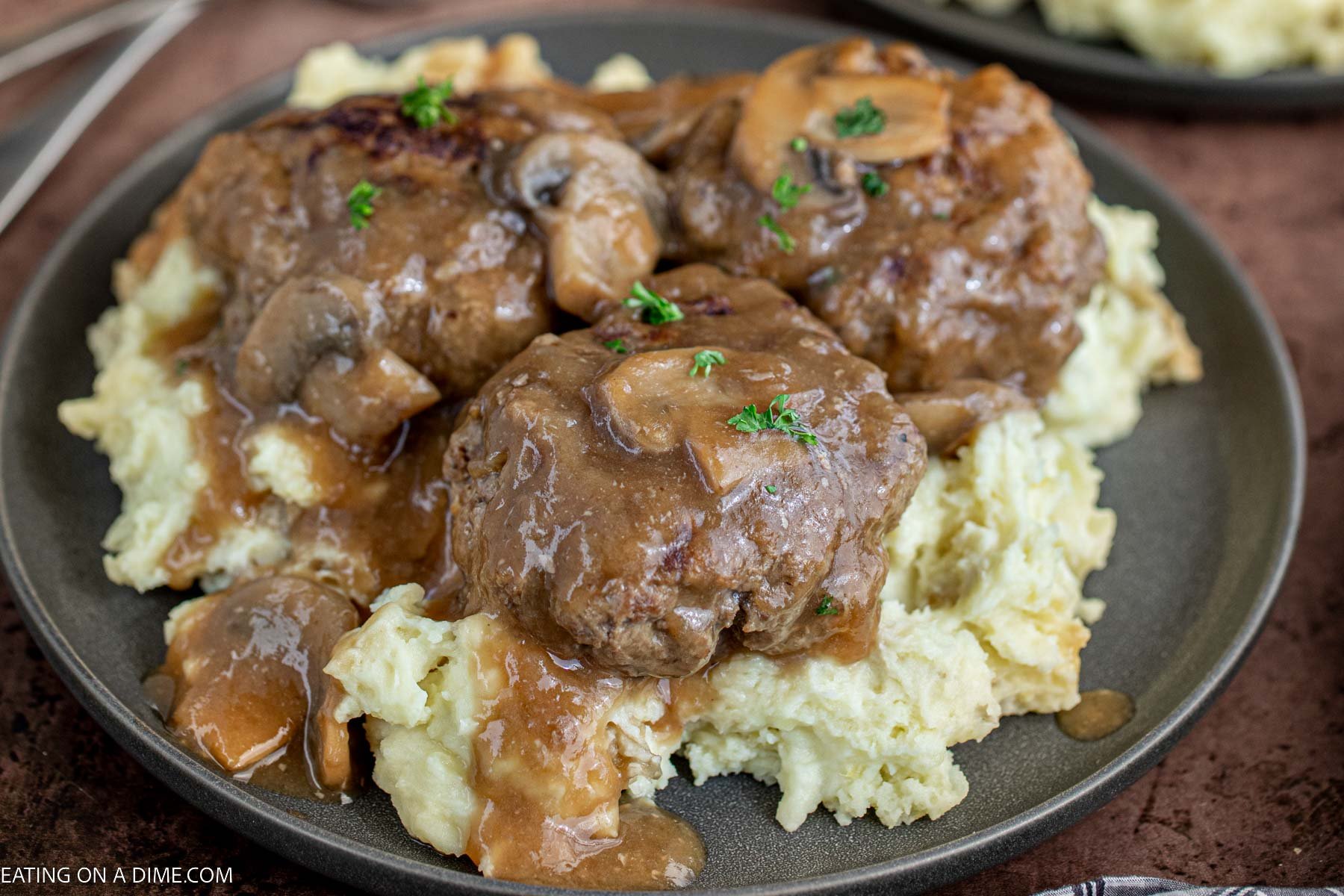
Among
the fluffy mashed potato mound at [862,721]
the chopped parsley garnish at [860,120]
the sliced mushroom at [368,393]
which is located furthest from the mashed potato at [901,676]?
the chopped parsley garnish at [860,120]

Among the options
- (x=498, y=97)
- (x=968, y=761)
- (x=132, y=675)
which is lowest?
(x=968, y=761)

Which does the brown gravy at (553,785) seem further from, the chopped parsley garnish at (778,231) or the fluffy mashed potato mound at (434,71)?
the fluffy mashed potato mound at (434,71)

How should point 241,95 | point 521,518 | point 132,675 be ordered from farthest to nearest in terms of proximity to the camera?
1. point 241,95
2. point 132,675
3. point 521,518

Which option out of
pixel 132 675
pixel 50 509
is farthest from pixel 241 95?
pixel 132 675

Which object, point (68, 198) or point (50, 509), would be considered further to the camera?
point (68, 198)

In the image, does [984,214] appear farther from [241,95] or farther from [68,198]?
[68,198]

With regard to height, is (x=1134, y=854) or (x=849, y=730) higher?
(x=849, y=730)

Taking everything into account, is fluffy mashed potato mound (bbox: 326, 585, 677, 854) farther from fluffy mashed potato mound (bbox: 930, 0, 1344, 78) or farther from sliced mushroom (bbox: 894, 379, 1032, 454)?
fluffy mashed potato mound (bbox: 930, 0, 1344, 78)

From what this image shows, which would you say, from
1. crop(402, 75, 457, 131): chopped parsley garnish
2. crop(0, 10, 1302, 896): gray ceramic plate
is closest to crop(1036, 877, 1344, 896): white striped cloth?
crop(0, 10, 1302, 896): gray ceramic plate
